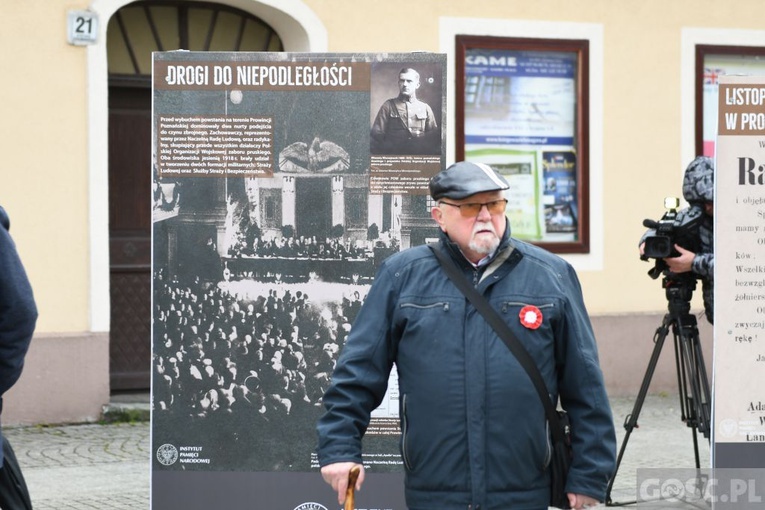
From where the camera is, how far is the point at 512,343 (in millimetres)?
3740

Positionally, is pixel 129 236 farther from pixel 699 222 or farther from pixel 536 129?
pixel 699 222

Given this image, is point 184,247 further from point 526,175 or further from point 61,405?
point 526,175

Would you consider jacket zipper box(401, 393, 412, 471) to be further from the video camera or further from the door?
the door

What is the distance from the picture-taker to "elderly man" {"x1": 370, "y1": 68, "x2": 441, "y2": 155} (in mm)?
5328

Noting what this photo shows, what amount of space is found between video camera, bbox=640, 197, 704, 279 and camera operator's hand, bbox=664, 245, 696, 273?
3 cm

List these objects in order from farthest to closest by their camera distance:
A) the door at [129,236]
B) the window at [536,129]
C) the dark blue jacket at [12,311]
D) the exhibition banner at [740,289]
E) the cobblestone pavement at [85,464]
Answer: the window at [536,129], the door at [129,236], the cobblestone pavement at [85,464], the exhibition banner at [740,289], the dark blue jacket at [12,311]

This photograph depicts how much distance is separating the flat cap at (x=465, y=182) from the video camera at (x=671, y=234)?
10.6 ft

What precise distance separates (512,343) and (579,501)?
48 cm

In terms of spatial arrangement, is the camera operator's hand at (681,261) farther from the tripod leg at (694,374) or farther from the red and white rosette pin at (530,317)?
the red and white rosette pin at (530,317)

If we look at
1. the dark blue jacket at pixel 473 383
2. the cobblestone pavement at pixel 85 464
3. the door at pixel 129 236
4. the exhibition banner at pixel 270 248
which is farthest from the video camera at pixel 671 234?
the door at pixel 129 236

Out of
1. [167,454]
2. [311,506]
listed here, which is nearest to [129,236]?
[167,454]

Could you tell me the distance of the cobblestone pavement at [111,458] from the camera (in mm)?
7652

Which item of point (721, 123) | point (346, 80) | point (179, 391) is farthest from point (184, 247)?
point (721, 123)

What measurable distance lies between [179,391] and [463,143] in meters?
6.09
